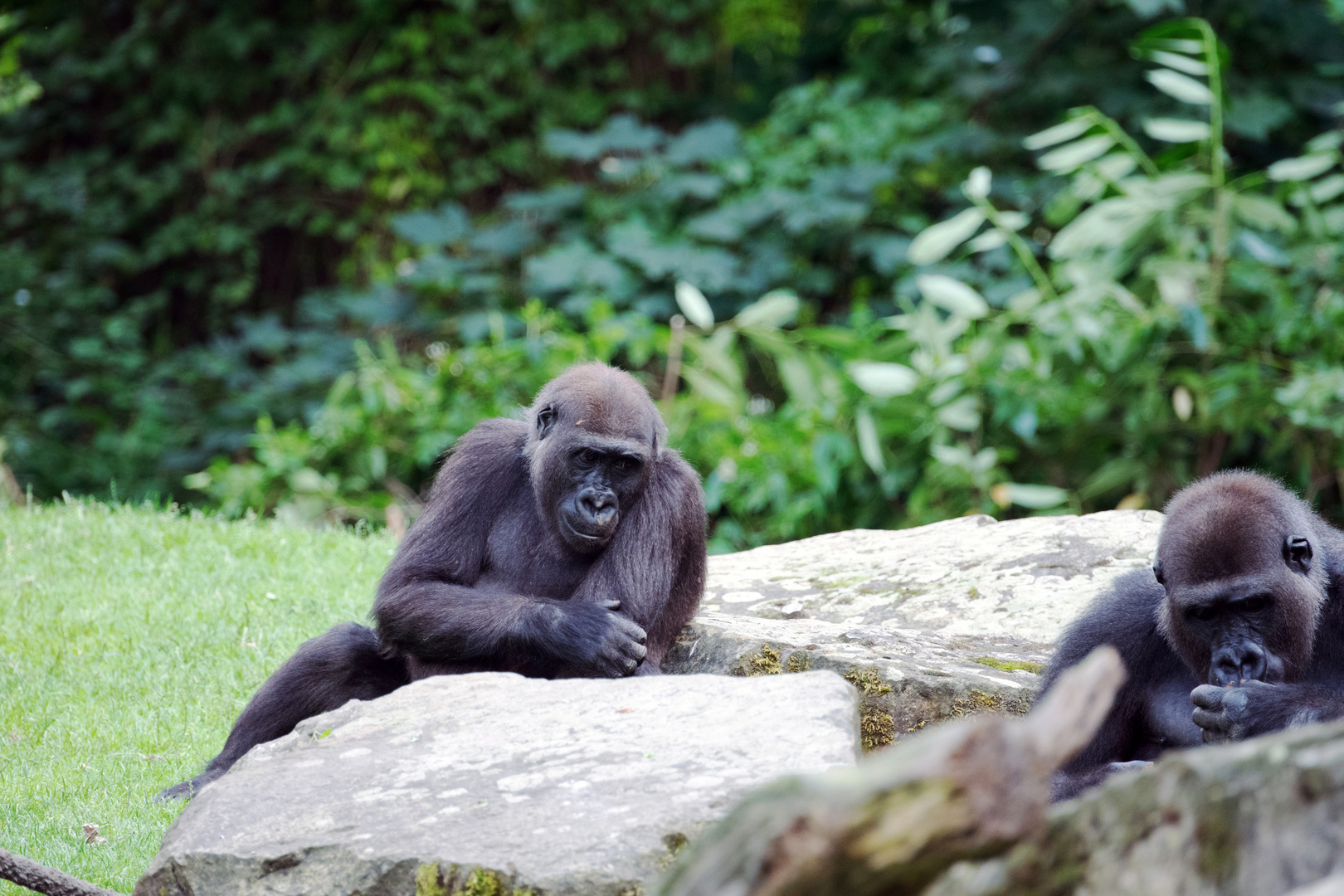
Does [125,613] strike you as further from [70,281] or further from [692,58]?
[692,58]

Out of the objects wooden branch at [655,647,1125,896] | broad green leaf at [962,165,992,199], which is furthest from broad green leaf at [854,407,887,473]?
wooden branch at [655,647,1125,896]

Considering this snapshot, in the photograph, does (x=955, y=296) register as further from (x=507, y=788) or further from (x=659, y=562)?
(x=507, y=788)

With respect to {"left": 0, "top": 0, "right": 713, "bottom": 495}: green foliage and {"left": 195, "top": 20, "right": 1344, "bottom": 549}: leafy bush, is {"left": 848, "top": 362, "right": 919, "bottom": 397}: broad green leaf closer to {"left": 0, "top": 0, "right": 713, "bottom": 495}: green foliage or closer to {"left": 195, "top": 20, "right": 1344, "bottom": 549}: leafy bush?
{"left": 195, "top": 20, "right": 1344, "bottom": 549}: leafy bush

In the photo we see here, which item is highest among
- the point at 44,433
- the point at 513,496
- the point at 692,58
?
the point at 513,496

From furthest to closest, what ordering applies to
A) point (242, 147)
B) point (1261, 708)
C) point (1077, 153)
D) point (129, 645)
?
point (242, 147), point (1077, 153), point (129, 645), point (1261, 708)

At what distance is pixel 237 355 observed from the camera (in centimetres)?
1225

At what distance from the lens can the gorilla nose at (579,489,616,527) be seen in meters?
4.59

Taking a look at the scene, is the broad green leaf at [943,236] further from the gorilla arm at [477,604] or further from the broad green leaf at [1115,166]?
the gorilla arm at [477,604]

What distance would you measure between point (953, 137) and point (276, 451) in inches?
236

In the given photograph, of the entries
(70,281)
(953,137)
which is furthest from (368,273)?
(953,137)

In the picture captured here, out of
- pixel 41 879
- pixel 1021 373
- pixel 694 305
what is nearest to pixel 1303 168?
pixel 1021 373

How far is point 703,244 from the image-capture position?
1134 centimetres

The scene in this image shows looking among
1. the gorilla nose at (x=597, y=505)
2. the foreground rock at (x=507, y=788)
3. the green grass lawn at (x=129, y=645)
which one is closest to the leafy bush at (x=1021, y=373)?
the green grass lawn at (x=129, y=645)

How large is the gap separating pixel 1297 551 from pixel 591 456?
2185 millimetres
